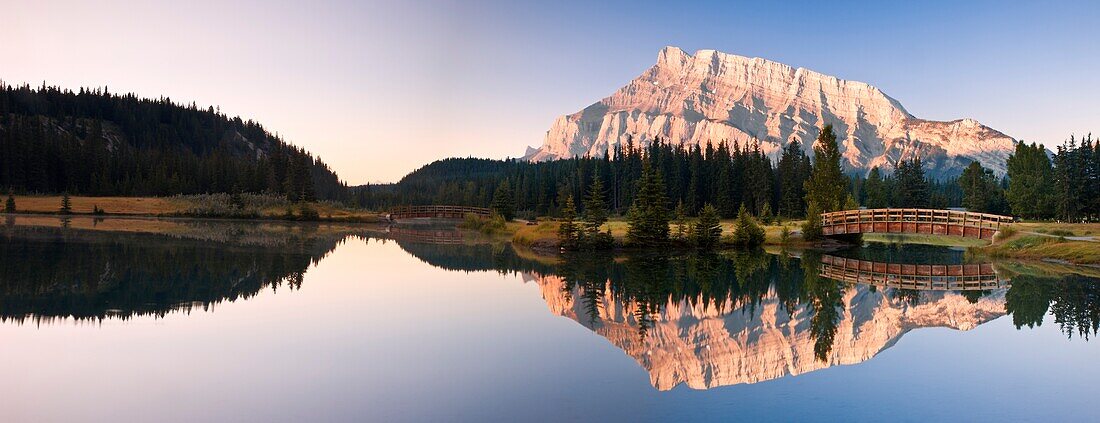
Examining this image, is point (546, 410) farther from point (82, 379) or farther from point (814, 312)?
point (814, 312)

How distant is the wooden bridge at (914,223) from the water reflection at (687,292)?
445cm

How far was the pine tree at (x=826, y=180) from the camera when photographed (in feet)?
211

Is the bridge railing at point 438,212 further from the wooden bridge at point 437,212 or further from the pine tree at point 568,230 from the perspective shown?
the pine tree at point 568,230

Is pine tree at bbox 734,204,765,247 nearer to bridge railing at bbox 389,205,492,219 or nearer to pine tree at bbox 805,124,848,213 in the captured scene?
pine tree at bbox 805,124,848,213

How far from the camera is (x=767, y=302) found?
96.5 ft

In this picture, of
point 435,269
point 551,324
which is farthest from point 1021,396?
point 435,269

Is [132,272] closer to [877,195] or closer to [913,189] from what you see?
[913,189]

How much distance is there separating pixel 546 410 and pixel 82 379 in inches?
372

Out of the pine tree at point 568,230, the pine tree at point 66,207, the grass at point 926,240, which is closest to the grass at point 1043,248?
the grass at point 926,240

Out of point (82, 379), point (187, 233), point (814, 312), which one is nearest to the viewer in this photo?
point (82, 379)

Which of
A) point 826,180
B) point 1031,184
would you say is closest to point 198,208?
point 826,180

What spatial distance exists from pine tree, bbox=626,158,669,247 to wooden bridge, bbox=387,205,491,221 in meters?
44.0

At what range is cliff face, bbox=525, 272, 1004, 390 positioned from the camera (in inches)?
716

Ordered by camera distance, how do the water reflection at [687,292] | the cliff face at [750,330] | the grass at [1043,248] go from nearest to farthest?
1. the cliff face at [750,330]
2. the water reflection at [687,292]
3. the grass at [1043,248]
